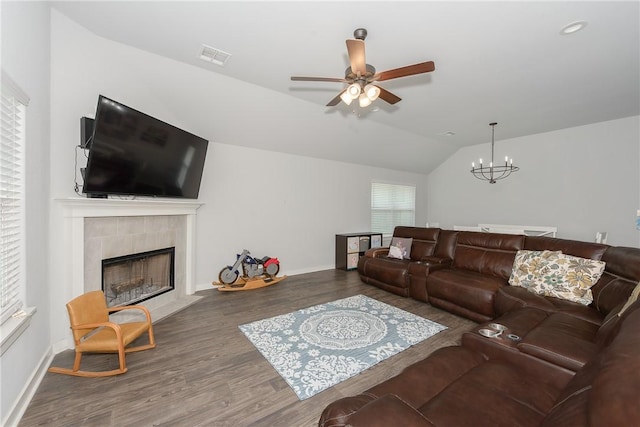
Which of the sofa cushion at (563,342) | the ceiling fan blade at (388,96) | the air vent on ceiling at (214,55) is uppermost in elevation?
the air vent on ceiling at (214,55)

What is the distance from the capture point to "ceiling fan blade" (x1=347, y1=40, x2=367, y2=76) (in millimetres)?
1925

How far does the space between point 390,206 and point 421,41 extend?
15.6 ft

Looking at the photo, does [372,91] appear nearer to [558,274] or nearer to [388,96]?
[388,96]

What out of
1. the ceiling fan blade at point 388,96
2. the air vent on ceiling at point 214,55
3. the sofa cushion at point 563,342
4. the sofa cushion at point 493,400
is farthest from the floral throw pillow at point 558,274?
the air vent on ceiling at point 214,55

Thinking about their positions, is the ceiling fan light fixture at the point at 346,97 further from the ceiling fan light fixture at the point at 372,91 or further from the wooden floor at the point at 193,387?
the wooden floor at the point at 193,387

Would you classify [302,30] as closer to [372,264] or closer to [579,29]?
[579,29]

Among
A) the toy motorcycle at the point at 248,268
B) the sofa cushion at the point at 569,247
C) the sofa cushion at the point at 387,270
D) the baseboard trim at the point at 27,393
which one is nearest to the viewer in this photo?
the baseboard trim at the point at 27,393

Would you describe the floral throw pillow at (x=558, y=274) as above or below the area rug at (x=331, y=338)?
above

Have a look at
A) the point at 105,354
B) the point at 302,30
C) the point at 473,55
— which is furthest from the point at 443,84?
the point at 105,354

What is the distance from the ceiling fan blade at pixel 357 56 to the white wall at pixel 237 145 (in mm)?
1860

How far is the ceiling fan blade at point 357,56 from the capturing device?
192 centimetres

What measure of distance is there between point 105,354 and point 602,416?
3286 mm

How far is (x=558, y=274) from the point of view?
2639 mm

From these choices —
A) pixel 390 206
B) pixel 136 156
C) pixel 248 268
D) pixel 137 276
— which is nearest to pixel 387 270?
pixel 248 268
